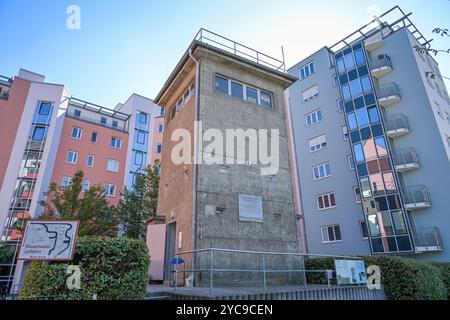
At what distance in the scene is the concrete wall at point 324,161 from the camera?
2289 centimetres

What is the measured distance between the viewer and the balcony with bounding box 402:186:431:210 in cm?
1944

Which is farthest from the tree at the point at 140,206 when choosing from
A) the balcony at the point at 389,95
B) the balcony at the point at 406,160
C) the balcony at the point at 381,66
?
the balcony at the point at 381,66

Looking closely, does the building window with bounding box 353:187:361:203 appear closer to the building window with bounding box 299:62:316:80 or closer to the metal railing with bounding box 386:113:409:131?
the metal railing with bounding box 386:113:409:131

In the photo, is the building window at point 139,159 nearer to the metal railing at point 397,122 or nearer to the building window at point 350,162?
the building window at point 350,162

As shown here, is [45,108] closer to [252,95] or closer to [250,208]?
[252,95]

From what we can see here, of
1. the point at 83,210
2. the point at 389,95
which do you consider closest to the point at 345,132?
the point at 389,95

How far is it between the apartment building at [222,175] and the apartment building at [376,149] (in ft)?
35.8

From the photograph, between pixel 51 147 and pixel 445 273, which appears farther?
pixel 51 147

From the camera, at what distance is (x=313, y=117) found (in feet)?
Result: 92.3

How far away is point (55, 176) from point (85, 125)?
6890mm

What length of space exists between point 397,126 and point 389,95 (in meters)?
2.68

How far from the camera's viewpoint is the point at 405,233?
1922 centimetres

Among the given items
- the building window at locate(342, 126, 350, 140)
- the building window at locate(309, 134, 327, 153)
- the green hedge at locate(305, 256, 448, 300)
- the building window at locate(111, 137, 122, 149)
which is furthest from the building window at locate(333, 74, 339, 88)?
the building window at locate(111, 137, 122, 149)
